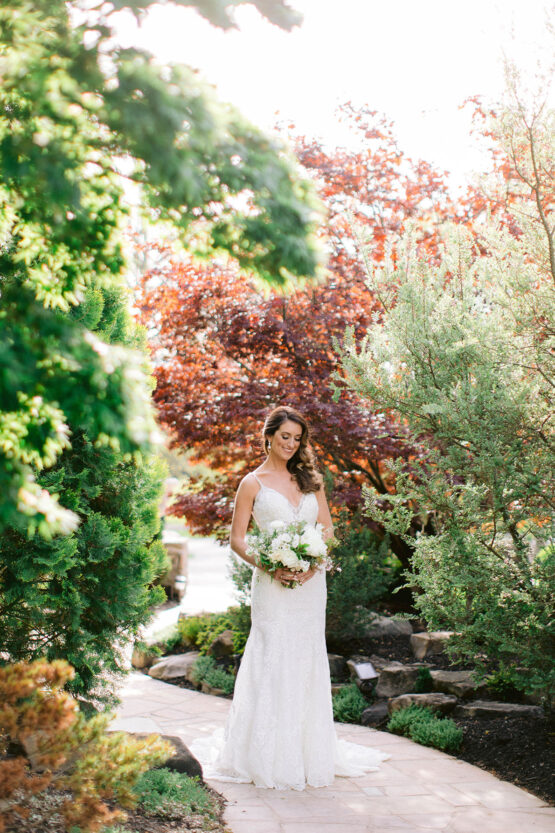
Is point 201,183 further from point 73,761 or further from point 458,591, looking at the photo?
point 458,591

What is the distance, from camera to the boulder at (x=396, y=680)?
6203mm

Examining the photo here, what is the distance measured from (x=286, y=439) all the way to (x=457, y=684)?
2.57m

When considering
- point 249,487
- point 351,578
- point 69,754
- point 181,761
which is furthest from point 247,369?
point 69,754

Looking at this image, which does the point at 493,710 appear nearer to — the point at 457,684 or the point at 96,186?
the point at 457,684

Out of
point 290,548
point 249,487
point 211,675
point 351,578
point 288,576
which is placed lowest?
point 211,675

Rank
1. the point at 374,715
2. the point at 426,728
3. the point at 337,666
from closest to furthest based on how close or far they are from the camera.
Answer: the point at 426,728, the point at 374,715, the point at 337,666

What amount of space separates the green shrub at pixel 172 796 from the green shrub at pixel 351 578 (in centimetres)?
335

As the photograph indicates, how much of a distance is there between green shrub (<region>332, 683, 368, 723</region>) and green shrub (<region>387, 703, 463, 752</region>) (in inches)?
15.4

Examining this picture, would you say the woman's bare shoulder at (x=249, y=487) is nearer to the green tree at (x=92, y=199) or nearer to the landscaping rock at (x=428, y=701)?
the landscaping rock at (x=428, y=701)

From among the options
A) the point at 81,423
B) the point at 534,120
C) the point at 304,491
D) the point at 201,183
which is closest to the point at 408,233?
the point at 534,120

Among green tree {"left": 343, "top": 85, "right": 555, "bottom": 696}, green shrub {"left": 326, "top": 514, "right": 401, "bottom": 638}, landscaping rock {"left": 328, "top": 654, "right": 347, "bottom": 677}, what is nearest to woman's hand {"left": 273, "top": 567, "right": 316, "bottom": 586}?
green tree {"left": 343, "top": 85, "right": 555, "bottom": 696}

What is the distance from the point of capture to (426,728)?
532 cm

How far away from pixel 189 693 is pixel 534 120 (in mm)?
5517

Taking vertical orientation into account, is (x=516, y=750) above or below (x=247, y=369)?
below
